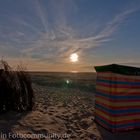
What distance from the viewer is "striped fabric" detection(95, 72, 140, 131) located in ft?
15.7

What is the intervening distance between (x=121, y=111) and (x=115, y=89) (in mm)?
603

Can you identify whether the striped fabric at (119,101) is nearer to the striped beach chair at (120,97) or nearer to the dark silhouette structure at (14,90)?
the striped beach chair at (120,97)

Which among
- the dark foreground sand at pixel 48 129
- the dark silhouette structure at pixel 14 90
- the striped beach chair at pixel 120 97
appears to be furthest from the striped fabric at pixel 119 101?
the dark silhouette structure at pixel 14 90

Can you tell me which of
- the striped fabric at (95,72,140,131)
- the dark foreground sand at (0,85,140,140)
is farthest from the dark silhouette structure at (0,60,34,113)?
the striped fabric at (95,72,140,131)

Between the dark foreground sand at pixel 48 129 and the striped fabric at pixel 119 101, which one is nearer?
the dark foreground sand at pixel 48 129

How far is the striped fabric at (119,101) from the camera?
15.7 feet

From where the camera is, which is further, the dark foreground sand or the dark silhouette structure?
the dark silhouette structure

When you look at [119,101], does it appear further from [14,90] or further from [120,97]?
[14,90]

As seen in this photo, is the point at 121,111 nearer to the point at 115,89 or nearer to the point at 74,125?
the point at 115,89

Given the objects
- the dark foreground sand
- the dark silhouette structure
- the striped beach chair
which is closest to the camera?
the dark foreground sand

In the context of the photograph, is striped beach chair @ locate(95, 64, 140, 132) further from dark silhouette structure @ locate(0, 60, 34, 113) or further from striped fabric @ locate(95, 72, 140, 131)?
dark silhouette structure @ locate(0, 60, 34, 113)

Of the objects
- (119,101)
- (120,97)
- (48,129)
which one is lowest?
(48,129)

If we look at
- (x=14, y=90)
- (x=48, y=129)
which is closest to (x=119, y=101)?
(x=48, y=129)

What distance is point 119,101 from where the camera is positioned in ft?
15.8
